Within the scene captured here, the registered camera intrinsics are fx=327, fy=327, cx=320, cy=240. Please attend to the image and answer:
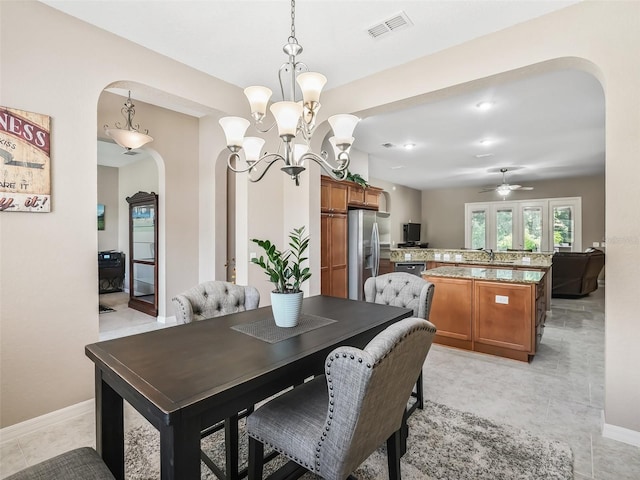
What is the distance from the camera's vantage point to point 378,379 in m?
1.12

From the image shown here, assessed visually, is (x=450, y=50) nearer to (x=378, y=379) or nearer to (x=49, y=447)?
(x=378, y=379)

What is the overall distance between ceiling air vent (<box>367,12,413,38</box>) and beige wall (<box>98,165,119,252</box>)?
7.03 meters

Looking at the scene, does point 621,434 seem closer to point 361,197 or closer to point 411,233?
point 361,197

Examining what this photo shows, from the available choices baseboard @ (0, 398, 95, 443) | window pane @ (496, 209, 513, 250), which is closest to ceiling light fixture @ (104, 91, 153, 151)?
baseboard @ (0, 398, 95, 443)

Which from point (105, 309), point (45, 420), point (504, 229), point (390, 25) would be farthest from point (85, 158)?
point (504, 229)

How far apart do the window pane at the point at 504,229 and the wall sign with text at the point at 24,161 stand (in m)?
11.0

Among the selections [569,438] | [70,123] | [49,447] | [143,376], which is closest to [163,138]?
[70,123]

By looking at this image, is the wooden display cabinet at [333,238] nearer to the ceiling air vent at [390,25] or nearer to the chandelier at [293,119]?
the ceiling air vent at [390,25]

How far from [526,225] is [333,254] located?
25.9 ft

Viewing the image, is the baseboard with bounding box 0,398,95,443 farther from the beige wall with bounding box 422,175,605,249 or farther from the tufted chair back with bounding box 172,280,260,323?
the beige wall with bounding box 422,175,605,249

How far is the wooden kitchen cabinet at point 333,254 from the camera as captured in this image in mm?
4586

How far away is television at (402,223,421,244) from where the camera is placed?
10312mm

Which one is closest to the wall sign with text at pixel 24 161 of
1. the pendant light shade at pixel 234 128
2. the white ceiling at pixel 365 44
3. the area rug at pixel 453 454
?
the white ceiling at pixel 365 44

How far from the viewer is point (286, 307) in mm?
1773
